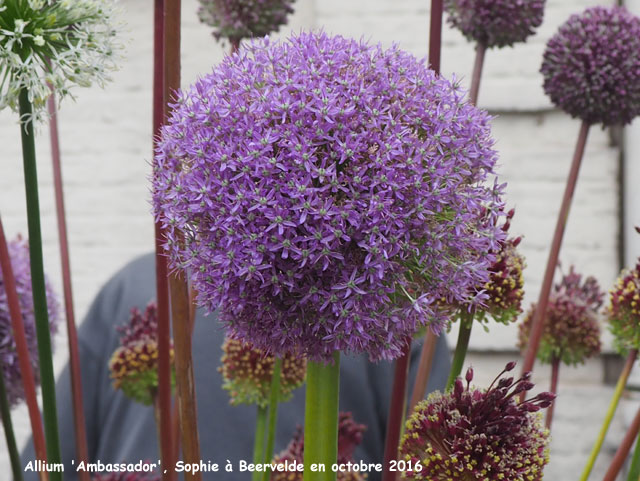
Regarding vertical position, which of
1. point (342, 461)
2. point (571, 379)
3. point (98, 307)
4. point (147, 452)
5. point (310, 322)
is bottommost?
point (571, 379)

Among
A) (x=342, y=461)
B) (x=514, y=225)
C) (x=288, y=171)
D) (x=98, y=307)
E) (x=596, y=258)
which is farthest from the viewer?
(x=514, y=225)

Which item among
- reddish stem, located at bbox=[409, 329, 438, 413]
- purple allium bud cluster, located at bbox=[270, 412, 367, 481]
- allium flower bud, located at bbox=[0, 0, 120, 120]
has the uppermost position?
allium flower bud, located at bbox=[0, 0, 120, 120]

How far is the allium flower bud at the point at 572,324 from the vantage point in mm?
708

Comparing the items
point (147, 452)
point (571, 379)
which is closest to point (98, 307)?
point (147, 452)

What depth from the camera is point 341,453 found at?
56cm

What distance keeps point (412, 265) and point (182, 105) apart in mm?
136

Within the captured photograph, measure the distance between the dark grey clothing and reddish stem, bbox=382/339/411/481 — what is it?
0.56 meters

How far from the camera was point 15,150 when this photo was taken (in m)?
2.03

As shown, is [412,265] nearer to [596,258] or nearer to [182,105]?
[182,105]

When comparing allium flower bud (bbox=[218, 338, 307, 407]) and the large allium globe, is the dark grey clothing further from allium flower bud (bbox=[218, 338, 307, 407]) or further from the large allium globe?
the large allium globe

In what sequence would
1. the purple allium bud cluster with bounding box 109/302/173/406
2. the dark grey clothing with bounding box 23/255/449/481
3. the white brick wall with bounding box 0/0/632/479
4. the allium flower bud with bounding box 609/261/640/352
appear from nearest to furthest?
the allium flower bud with bounding box 609/261/640/352
the purple allium bud cluster with bounding box 109/302/173/406
the dark grey clothing with bounding box 23/255/449/481
the white brick wall with bounding box 0/0/632/479

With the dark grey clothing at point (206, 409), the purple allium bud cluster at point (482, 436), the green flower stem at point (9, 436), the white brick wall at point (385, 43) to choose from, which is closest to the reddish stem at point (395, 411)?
the purple allium bud cluster at point (482, 436)

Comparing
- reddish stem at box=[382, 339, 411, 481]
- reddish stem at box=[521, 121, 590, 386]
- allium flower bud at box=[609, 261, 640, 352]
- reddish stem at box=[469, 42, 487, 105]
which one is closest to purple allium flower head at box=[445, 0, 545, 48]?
reddish stem at box=[469, 42, 487, 105]

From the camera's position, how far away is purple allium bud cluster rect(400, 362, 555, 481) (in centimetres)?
38
